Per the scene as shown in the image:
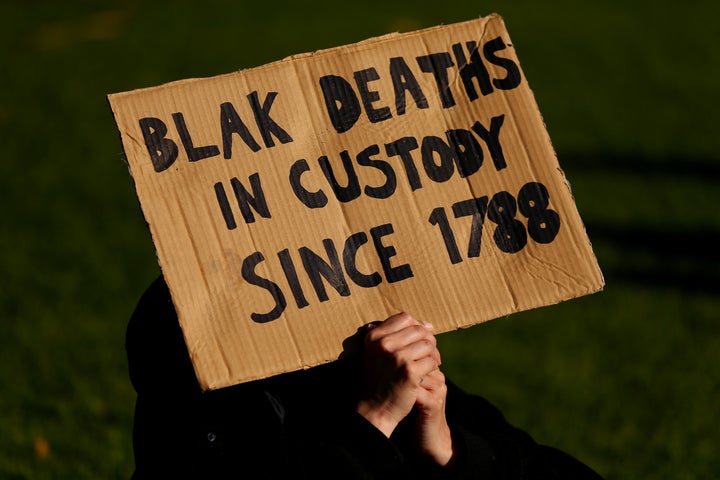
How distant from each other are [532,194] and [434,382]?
502 mm

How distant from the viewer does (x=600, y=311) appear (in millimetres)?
4980

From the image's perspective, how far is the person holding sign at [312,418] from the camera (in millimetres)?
1888

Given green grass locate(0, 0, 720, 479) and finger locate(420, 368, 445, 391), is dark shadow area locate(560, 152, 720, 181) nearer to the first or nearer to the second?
green grass locate(0, 0, 720, 479)

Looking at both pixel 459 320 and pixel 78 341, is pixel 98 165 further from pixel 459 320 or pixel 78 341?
pixel 459 320

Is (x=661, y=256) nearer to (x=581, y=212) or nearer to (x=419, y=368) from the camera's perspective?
(x=581, y=212)

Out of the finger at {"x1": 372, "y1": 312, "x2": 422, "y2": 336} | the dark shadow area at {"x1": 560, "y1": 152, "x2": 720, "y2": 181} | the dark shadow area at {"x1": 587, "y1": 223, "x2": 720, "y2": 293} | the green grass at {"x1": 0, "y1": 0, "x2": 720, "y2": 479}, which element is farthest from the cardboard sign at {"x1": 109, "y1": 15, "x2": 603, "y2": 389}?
the dark shadow area at {"x1": 560, "y1": 152, "x2": 720, "y2": 181}

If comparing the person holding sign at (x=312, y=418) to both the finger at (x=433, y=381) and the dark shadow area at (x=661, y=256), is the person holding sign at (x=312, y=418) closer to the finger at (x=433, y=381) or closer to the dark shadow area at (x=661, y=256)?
the finger at (x=433, y=381)

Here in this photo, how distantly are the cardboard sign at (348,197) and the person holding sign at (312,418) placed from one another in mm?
135

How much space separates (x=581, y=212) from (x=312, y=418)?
14.5 feet

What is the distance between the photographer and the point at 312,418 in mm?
2092

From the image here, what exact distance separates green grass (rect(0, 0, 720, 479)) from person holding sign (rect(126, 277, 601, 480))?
67.9 inches

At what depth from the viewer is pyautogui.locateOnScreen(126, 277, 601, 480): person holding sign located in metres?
1.89

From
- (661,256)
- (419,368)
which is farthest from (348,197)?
(661,256)

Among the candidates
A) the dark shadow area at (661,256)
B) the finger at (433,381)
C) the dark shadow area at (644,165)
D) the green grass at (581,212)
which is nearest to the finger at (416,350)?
the finger at (433,381)
